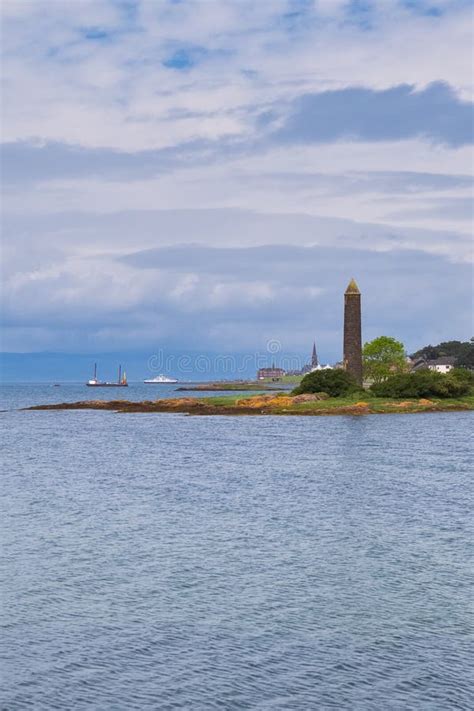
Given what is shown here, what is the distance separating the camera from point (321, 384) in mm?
119188

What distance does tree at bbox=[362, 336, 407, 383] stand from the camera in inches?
6727

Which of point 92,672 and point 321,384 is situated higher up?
point 321,384

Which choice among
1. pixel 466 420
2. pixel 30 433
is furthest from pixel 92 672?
pixel 466 420

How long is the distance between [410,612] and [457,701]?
17.6ft

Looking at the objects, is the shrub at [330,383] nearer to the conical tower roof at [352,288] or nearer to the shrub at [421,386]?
the shrub at [421,386]

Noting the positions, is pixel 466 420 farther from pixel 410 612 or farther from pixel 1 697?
pixel 1 697

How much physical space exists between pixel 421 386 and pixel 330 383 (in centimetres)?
1143

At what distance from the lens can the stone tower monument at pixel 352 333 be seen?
135m

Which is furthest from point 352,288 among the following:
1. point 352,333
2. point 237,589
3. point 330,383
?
point 237,589

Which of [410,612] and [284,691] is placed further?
[410,612]

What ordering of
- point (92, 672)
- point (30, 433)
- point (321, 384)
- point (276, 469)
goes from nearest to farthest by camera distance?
point (92, 672)
point (276, 469)
point (30, 433)
point (321, 384)

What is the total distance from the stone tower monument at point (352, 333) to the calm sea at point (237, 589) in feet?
274

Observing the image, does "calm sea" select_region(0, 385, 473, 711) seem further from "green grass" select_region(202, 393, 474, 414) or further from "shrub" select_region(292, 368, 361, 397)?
"shrub" select_region(292, 368, 361, 397)

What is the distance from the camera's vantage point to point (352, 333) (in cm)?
13575
